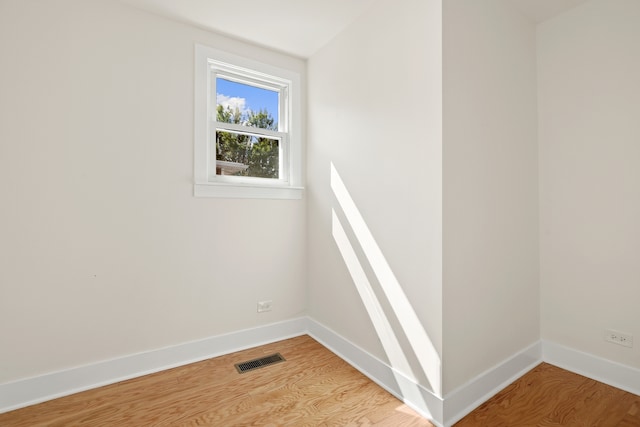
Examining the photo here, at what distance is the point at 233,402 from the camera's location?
187 centimetres

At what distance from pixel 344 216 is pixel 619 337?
2.05m

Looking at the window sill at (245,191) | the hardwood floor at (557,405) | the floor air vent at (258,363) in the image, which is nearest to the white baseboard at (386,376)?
the hardwood floor at (557,405)

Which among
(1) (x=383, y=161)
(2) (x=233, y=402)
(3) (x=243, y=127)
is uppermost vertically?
(3) (x=243, y=127)

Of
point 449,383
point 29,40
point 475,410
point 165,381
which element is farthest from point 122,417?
point 29,40

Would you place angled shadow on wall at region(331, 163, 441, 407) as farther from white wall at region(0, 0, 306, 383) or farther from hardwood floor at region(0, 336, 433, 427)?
white wall at region(0, 0, 306, 383)

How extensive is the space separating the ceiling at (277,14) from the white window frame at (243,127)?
0.72 feet

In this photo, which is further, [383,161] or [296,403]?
[383,161]

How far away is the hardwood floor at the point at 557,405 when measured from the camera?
5.43 feet

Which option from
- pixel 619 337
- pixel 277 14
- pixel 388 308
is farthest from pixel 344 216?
pixel 619 337

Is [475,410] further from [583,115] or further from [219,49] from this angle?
[219,49]

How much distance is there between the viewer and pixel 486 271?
6.40ft

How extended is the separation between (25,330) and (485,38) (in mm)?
3509

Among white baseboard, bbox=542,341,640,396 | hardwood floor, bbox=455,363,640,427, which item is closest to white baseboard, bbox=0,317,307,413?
hardwood floor, bbox=455,363,640,427

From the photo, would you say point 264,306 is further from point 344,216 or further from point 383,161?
point 383,161
